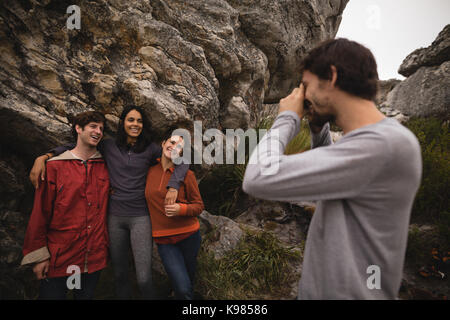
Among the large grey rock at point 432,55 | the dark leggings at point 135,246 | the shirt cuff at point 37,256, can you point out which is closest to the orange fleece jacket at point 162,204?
the dark leggings at point 135,246

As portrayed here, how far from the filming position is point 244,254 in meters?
3.52

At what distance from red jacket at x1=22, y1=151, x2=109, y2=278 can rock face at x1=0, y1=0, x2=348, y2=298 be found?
725 mm

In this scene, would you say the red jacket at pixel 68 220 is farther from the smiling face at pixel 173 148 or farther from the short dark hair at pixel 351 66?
the short dark hair at pixel 351 66

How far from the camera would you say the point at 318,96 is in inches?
50.0

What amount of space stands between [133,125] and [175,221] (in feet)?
4.26

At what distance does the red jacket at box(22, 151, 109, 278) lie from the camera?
7.13ft

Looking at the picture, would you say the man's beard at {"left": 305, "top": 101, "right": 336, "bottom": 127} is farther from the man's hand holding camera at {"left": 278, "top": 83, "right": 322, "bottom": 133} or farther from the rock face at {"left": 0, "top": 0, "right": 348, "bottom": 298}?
the rock face at {"left": 0, "top": 0, "right": 348, "bottom": 298}

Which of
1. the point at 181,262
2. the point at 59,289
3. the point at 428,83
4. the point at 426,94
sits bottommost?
the point at 59,289

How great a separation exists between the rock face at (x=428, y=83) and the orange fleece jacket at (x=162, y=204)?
27.2 feet

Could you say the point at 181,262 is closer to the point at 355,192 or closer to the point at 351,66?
the point at 355,192

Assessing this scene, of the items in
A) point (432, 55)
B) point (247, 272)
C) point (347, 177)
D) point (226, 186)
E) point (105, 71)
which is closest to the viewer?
point (347, 177)

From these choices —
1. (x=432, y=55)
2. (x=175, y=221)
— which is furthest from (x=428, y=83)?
(x=175, y=221)

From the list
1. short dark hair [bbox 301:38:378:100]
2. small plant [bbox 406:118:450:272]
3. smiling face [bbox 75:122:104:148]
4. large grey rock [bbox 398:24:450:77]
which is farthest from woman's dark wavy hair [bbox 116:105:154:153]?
large grey rock [bbox 398:24:450:77]
